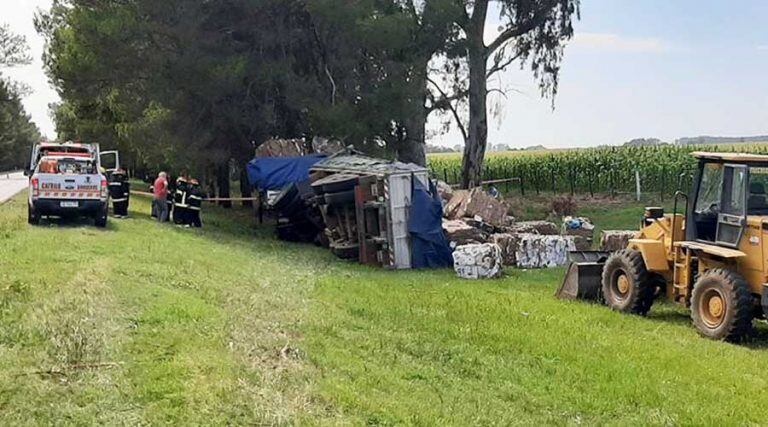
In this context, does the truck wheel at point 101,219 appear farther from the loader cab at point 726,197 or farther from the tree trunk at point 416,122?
the loader cab at point 726,197

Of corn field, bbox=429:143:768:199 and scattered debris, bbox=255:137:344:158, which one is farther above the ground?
scattered debris, bbox=255:137:344:158

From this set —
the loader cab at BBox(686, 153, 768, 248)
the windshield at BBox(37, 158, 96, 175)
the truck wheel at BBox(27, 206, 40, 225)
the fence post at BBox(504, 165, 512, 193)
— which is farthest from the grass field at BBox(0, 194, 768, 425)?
the fence post at BBox(504, 165, 512, 193)

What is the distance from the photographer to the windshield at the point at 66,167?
795 inches

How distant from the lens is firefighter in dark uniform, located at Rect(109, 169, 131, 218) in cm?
2348

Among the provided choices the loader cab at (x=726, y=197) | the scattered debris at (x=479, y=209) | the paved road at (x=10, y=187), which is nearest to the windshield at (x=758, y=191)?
the loader cab at (x=726, y=197)

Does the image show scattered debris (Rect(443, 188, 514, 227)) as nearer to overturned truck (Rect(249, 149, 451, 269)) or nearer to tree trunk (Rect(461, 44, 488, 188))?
overturned truck (Rect(249, 149, 451, 269))

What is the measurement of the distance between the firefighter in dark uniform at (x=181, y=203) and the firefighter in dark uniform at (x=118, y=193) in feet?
4.61

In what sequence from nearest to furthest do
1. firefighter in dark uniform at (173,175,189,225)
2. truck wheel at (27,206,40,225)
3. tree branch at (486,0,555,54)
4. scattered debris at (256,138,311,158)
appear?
truck wheel at (27,206,40,225), firefighter in dark uniform at (173,175,189,225), scattered debris at (256,138,311,158), tree branch at (486,0,555,54)

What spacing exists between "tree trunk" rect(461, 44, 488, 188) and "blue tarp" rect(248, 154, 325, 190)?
11.1 m

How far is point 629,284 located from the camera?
1306 cm

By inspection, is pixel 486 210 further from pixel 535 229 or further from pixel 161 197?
pixel 161 197

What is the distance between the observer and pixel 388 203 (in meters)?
19.0

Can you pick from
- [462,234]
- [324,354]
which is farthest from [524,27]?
[324,354]

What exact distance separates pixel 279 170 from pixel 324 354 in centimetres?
1643
